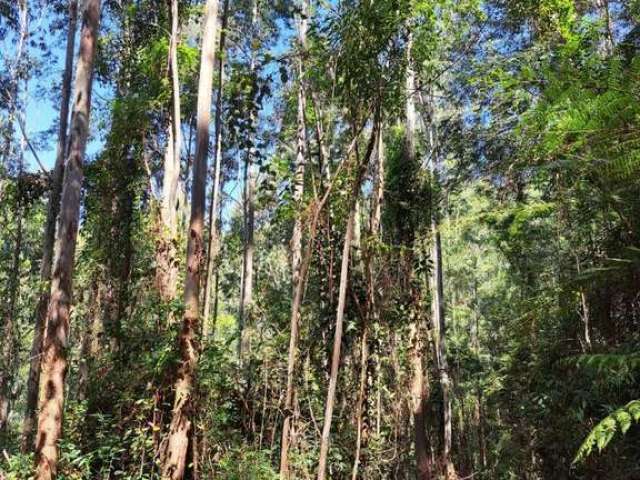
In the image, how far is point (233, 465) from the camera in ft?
19.6

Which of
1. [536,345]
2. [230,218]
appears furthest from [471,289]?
[536,345]

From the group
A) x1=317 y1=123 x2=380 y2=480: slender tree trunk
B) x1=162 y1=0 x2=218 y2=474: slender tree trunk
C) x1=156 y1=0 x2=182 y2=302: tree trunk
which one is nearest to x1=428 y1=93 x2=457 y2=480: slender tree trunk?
x1=156 y1=0 x2=182 y2=302: tree trunk

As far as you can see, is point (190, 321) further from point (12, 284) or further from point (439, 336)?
point (12, 284)

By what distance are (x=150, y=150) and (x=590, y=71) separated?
9676 millimetres

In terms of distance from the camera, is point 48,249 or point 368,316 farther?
point 48,249

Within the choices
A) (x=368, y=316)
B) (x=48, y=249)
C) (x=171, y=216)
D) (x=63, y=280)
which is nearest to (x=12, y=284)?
(x=48, y=249)

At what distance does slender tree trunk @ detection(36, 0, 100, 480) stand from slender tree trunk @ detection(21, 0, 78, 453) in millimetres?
3313

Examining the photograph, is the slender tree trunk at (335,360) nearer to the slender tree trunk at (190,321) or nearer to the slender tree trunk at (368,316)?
the slender tree trunk at (368,316)

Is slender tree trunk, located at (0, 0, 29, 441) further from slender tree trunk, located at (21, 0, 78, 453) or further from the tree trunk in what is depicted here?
the tree trunk

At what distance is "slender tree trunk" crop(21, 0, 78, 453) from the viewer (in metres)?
9.52

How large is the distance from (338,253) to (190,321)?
2372mm

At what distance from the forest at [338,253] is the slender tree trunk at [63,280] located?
25 millimetres

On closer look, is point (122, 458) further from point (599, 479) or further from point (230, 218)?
point (230, 218)

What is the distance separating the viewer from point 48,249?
38.1 ft
